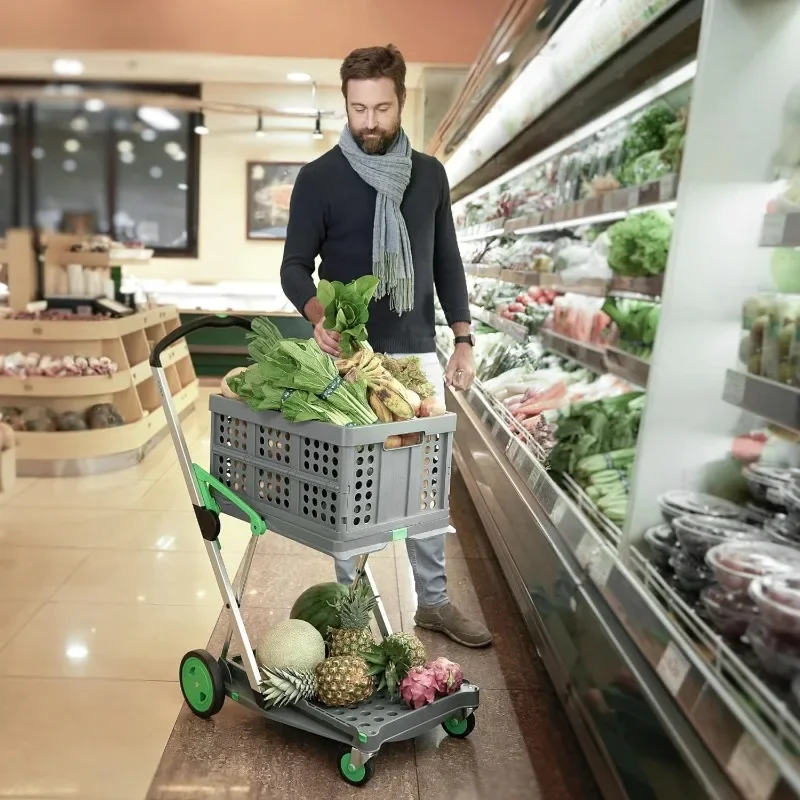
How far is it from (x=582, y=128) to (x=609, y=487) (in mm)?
1588

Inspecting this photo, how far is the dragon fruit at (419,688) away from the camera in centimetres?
215

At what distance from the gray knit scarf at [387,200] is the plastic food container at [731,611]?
1.41m

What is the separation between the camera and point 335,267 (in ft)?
9.02

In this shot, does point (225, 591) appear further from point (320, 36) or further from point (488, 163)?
point (320, 36)

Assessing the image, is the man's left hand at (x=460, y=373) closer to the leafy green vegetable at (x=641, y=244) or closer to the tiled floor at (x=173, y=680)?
the leafy green vegetable at (x=641, y=244)

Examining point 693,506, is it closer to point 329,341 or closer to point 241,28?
point 329,341

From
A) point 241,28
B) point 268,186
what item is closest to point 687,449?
point 241,28

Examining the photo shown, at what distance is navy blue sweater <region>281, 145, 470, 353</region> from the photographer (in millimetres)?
2646

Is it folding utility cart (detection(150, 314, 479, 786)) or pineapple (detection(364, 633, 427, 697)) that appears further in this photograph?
pineapple (detection(364, 633, 427, 697))

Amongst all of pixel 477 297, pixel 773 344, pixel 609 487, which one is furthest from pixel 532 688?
pixel 477 297

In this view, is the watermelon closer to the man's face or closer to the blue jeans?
the blue jeans

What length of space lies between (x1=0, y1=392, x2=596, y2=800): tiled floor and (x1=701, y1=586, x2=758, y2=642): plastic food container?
0.78m

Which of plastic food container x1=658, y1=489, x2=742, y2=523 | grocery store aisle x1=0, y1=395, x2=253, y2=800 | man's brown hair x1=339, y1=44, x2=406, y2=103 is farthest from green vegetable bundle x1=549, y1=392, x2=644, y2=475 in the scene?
grocery store aisle x1=0, y1=395, x2=253, y2=800

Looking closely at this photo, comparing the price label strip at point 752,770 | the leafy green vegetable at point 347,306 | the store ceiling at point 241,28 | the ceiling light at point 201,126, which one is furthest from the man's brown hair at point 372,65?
the ceiling light at point 201,126
